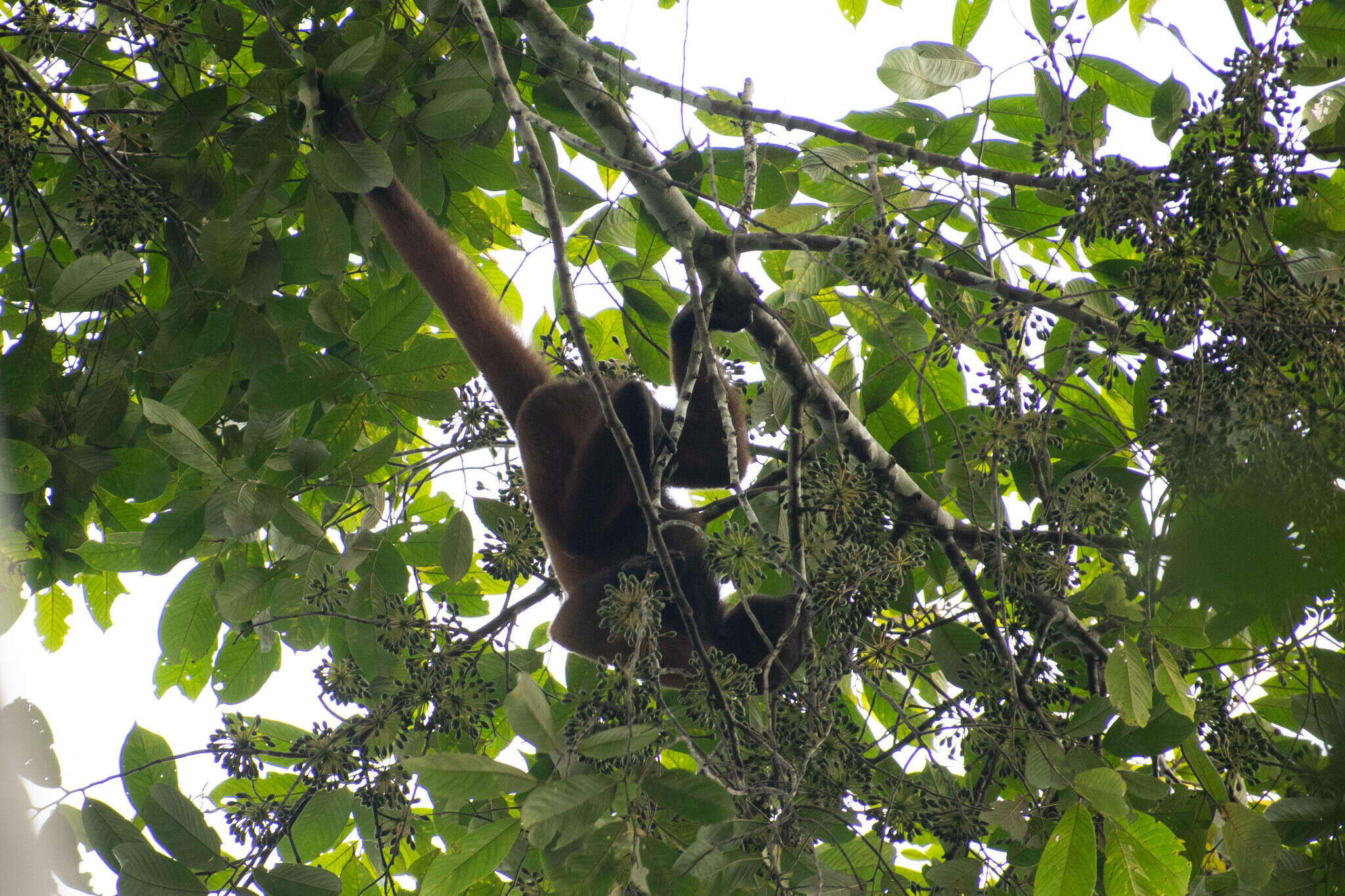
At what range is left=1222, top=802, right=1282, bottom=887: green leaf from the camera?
1.95m

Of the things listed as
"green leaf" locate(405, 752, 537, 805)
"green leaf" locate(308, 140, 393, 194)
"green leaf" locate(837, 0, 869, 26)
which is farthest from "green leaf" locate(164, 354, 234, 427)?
"green leaf" locate(837, 0, 869, 26)

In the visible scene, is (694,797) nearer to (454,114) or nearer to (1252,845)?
(1252,845)

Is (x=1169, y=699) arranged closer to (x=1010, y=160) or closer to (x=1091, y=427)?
(x=1091, y=427)

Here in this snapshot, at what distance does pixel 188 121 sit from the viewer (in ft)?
8.18

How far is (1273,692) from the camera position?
9.17ft

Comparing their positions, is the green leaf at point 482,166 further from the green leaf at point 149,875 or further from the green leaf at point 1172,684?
the green leaf at point 1172,684

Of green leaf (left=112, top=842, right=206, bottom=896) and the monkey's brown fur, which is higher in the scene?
the monkey's brown fur

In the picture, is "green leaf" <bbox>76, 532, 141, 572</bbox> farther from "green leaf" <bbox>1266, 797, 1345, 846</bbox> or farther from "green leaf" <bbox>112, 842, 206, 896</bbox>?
"green leaf" <bbox>1266, 797, 1345, 846</bbox>

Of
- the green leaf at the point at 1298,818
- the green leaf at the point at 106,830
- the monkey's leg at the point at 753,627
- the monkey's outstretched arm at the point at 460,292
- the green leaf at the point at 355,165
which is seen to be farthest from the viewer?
the monkey's leg at the point at 753,627

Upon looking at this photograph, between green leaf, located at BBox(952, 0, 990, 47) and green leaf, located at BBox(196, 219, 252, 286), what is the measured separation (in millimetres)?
2140

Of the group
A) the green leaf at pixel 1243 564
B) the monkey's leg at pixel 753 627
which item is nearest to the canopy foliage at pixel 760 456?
the green leaf at pixel 1243 564

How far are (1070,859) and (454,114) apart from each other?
2.35 metres

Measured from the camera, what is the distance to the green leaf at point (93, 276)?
2328 millimetres

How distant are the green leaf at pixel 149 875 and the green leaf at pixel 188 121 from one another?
1.77 meters
